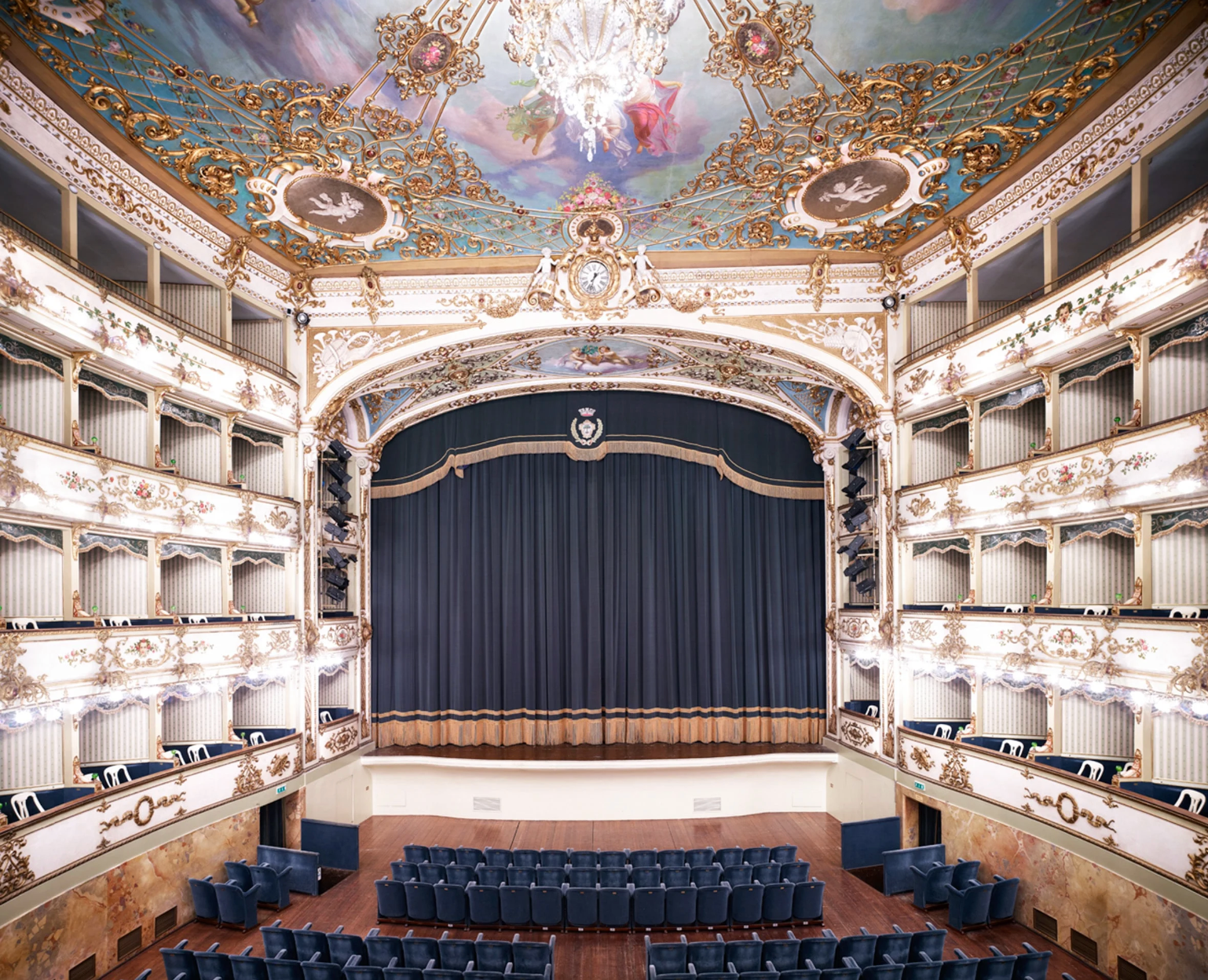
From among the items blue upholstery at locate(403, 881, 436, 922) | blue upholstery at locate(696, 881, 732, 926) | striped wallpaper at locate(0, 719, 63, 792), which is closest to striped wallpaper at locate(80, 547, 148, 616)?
striped wallpaper at locate(0, 719, 63, 792)

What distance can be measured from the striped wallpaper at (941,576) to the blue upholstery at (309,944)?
10499 mm

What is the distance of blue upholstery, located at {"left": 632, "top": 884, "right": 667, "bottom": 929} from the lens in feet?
34.4

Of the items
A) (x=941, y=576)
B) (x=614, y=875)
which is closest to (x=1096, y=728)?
(x=941, y=576)

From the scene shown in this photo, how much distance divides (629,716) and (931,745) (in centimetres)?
727

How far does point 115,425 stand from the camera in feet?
35.7

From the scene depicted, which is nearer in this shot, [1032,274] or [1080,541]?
[1080,541]

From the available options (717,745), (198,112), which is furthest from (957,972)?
(198,112)

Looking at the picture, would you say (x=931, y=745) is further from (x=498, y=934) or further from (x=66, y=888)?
(x=66, y=888)

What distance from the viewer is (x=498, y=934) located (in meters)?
10.6

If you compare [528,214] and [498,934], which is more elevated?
[528,214]

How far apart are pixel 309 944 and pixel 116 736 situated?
4381mm

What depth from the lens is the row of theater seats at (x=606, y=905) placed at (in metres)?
10.5

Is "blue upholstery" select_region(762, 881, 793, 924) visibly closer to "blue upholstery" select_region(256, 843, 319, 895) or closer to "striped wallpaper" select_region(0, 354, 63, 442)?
"blue upholstery" select_region(256, 843, 319, 895)

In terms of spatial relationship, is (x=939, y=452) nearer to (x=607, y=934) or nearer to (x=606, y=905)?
(x=606, y=905)
